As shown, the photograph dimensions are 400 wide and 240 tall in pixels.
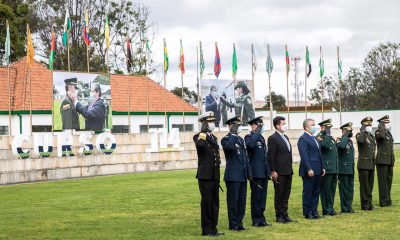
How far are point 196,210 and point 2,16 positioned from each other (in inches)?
1353

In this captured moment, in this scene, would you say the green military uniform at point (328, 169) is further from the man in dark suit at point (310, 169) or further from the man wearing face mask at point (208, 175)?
the man wearing face mask at point (208, 175)

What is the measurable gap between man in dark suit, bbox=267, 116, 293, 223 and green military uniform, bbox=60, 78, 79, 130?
17627 mm

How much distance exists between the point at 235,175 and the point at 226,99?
2859cm

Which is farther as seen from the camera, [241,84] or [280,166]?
[241,84]

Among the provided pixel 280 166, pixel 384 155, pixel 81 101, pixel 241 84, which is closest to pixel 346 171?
pixel 384 155

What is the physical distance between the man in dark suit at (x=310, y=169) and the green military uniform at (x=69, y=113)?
57.0 ft

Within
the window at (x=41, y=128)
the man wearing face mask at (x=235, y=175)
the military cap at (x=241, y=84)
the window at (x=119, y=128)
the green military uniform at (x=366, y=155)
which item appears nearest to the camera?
the man wearing face mask at (x=235, y=175)

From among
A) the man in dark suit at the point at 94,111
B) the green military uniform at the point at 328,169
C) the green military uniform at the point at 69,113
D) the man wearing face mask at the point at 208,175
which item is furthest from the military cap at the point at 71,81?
the man wearing face mask at the point at 208,175

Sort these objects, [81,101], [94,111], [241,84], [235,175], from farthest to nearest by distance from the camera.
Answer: [241,84]
[94,111]
[81,101]
[235,175]

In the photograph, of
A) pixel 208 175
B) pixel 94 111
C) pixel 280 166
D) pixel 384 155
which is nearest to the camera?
pixel 208 175

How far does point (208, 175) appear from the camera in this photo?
1136cm

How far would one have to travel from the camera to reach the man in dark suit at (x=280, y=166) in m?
12.8

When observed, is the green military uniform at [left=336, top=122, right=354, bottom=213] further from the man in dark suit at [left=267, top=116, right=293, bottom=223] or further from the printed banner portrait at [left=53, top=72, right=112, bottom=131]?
the printed banner portrait at [left=53, top=72, right=112, bottom=131]

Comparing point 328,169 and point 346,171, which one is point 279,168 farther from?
point 346,171
